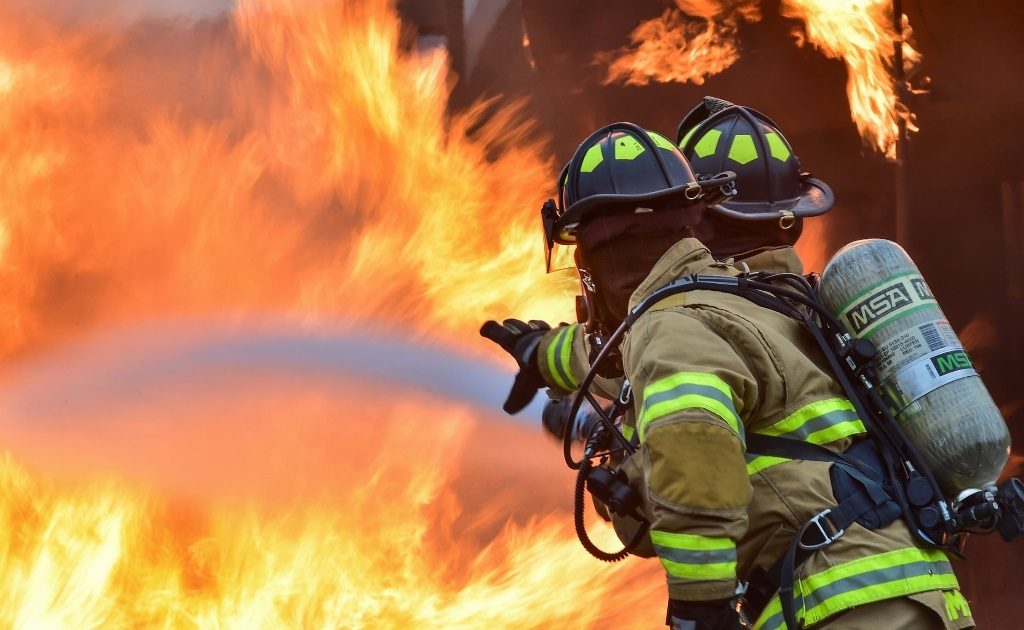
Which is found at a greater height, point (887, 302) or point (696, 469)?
point (887, 302)

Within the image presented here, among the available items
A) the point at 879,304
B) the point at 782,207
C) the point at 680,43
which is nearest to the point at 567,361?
the point at 782,207

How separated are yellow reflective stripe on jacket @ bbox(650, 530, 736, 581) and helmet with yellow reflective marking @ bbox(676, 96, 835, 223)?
1.56 m

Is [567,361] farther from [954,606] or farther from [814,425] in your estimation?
[954,606]

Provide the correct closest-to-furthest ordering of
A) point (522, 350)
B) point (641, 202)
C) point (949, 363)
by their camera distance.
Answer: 1. point (949, 363)
2. point (641, 202)
3. point (522, 350)

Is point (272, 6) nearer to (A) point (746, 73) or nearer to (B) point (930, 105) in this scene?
(A) point (746, 73)

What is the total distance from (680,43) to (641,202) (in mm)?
3027

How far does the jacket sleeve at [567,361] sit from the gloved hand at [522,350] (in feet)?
0.14

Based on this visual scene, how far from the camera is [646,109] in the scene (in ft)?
19.8

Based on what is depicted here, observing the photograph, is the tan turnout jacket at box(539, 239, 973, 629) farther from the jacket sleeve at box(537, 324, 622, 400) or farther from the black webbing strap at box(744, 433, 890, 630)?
the jacket sleeve at box(537, 324, 622, 400)

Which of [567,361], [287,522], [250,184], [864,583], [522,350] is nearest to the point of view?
[864,583]

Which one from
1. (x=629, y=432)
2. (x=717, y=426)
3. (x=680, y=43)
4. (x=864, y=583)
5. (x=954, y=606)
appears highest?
(x=680, y=43)

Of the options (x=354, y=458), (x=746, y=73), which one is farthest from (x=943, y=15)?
(x=354, y=458)

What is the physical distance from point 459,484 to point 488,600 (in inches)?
21.8

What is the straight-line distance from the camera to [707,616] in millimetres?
2584
